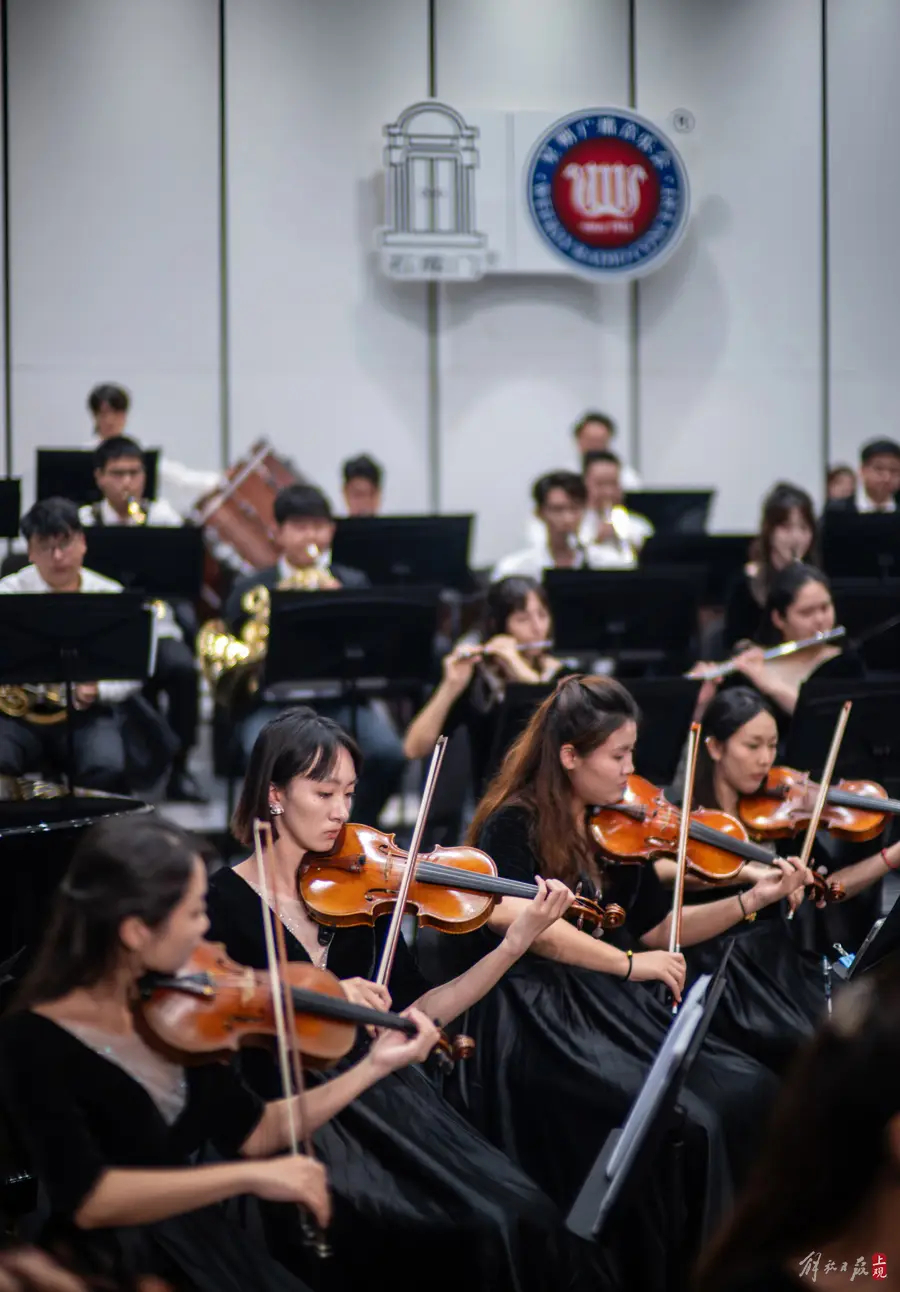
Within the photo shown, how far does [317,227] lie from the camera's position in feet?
22.4

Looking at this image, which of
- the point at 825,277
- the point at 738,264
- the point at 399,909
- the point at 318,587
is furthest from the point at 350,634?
the point at 825,277

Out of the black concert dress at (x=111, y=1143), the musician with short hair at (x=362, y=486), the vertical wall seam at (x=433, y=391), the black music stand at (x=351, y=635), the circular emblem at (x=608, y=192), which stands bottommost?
the black concert dress at (x=111, y=1143)

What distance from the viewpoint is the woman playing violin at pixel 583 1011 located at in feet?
7.83

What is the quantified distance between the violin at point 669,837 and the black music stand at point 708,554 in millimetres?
2300

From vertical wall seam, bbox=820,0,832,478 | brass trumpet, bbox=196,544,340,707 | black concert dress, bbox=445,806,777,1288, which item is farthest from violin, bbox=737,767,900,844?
vertical wall seam, bbox=820,0,832,478

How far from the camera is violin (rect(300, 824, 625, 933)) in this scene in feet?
7.49

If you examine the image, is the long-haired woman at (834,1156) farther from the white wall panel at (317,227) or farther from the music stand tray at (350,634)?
the white wall panel at (317,227)

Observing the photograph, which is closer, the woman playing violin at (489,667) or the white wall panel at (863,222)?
the woman playing violin at (489,667)

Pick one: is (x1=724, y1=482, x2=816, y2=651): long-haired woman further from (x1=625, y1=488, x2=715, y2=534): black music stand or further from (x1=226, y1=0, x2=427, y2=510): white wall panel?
(x1=226, y1=0, x2=427, y2=510): white wall panel

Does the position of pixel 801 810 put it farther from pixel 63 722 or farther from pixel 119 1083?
pixel 63 722

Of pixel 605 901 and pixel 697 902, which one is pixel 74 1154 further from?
pixel 697 902

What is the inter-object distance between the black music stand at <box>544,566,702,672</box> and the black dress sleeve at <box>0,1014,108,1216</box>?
2.90 meters

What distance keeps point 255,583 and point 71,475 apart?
847 mm

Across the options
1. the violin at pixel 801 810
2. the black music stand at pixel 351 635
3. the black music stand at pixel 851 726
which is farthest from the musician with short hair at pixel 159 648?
the violin at pixel 801 810
